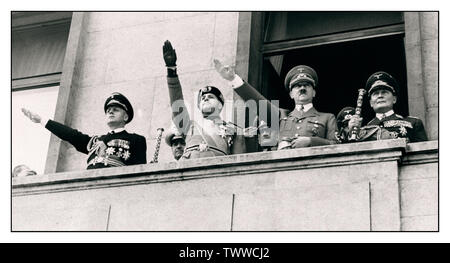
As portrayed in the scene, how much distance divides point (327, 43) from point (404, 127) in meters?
3.01

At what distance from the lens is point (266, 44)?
46.2ft

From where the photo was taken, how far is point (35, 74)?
15547 mm

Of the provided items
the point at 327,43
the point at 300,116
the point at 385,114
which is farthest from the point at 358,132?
the point at 327,43

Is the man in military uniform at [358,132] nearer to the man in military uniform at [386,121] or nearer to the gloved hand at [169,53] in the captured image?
the man in military uniform at [386,121]

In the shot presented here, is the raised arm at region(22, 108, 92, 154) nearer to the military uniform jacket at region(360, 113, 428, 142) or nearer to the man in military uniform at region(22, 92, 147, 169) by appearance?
the man in military uniform at region(22, 92, 147, 169)

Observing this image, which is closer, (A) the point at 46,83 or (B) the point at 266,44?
(B) the point at 266,44

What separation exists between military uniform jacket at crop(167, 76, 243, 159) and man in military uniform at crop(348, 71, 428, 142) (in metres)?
1.46

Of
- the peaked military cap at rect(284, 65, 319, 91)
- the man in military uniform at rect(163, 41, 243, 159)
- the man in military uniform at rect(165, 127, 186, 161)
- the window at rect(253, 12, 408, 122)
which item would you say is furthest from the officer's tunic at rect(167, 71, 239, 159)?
the window at rect(253, 12, 408, 122)

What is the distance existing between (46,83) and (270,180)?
5.77m

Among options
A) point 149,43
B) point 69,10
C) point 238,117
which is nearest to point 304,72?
point 238,117

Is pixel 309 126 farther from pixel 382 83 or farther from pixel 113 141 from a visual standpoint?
pixel 113 141

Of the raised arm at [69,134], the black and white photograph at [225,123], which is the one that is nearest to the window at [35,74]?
the black and white photograph at [225,123]

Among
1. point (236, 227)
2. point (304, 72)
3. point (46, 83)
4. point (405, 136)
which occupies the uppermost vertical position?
point (46, 83)

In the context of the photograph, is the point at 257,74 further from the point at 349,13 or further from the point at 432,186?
the point at 432,186
